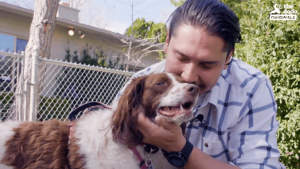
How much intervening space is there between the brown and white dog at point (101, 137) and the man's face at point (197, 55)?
11cm

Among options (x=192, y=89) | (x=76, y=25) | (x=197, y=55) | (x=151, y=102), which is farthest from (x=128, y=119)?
(x=76, y=25)

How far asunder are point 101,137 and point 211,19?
4.08 ft

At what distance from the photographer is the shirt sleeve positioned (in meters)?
2.10

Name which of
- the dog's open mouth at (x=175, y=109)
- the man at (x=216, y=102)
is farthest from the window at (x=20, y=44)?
the dog's open mouth at (x=175, y=109)

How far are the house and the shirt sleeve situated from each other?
812 centimetres

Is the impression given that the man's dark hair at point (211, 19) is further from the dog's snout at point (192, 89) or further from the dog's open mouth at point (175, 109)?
the dog's open mouth at point (175, 109)

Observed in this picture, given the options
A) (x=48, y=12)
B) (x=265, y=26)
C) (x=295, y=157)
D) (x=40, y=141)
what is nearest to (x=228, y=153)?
(x=40, y=141)

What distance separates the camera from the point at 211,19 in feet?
6.57

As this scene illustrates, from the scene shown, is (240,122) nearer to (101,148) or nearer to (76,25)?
(101,148)

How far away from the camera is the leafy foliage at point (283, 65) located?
15.1ft

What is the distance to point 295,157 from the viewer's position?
4793 mm

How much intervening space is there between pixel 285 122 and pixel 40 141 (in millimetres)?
4009

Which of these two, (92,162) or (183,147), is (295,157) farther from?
(92,162)

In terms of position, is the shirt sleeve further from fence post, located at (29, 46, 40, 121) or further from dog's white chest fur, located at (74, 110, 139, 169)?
fence post, located at (29, 46, 40, 121)
